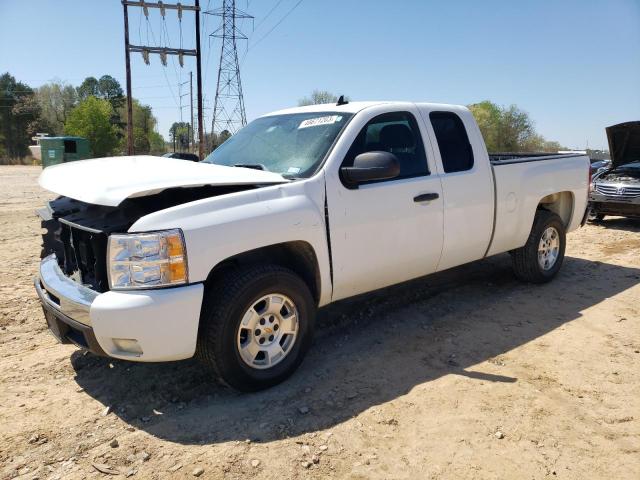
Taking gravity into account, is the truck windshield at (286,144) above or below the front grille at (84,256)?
above

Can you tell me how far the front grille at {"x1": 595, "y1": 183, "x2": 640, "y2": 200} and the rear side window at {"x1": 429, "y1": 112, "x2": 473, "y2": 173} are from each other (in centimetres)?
697

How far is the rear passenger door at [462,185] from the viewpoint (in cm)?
438

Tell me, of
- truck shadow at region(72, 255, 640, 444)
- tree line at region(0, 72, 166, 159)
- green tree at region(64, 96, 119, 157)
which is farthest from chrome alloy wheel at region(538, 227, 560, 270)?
green tree at region(64, 96, 119, 157)

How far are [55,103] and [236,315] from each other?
100.0 metres

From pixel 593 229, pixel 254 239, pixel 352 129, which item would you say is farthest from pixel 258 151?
pixel 593 229

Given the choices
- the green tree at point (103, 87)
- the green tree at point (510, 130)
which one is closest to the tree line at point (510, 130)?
the green tree at point (510, 130)

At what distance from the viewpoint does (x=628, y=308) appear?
198 inches

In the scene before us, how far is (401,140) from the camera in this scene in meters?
4.26

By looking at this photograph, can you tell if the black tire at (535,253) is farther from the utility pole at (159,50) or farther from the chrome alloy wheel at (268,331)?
the utility pole at (159,50)

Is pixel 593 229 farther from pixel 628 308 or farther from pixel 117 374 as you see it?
pixel 117 374

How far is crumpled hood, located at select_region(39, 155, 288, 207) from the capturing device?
116 inches

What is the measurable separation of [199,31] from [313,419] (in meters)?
20.6

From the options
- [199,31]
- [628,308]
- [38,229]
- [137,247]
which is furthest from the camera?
[199,31]

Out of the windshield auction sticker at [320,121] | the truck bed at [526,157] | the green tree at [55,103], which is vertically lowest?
the truck bed at [526,157]
